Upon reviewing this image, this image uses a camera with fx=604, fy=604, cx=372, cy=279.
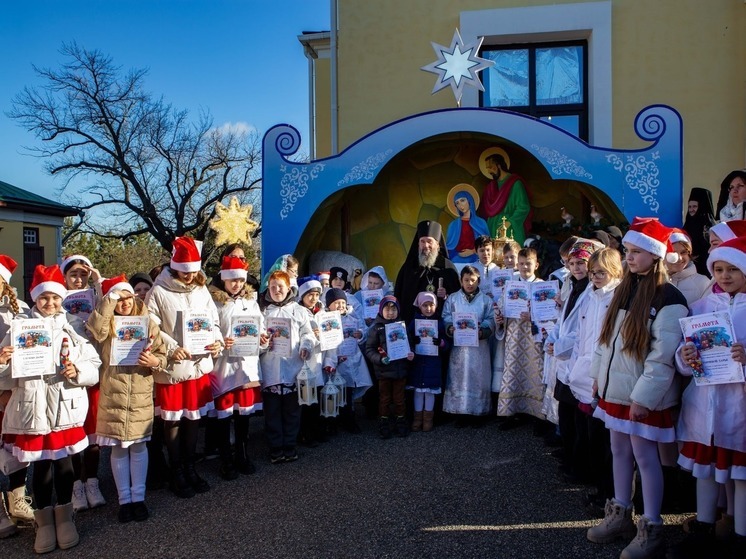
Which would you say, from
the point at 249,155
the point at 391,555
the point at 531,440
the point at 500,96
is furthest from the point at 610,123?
the point at 249,155


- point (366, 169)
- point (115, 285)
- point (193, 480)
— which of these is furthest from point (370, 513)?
point (366, 169)

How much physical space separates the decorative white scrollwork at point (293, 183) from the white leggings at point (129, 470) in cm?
520

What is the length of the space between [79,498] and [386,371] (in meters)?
3.13

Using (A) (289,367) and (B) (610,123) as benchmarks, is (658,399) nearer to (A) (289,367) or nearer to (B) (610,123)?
(A) (289,367)

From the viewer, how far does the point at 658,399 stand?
3436mm

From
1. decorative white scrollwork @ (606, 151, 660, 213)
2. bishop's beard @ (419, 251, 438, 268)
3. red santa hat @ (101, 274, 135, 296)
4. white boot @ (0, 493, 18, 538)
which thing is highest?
decorative white scrollwork @ (606, 151, 660, 213)

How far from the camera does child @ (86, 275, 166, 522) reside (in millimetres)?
4391

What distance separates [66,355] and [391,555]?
2.51 m

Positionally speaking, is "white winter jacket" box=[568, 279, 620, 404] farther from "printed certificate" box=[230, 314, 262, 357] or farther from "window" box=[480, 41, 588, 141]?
"window" box=[480, 41, 588, 141]

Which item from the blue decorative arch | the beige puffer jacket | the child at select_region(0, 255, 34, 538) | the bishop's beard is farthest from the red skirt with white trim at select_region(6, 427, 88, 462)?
the blue decorative arch

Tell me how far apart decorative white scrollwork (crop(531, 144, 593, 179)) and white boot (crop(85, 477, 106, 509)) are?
22.7 ft

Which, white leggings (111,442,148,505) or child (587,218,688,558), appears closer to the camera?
child (587,218,688,558)

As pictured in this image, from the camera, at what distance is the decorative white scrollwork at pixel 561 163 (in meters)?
8.60

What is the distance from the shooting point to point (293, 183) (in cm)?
920
